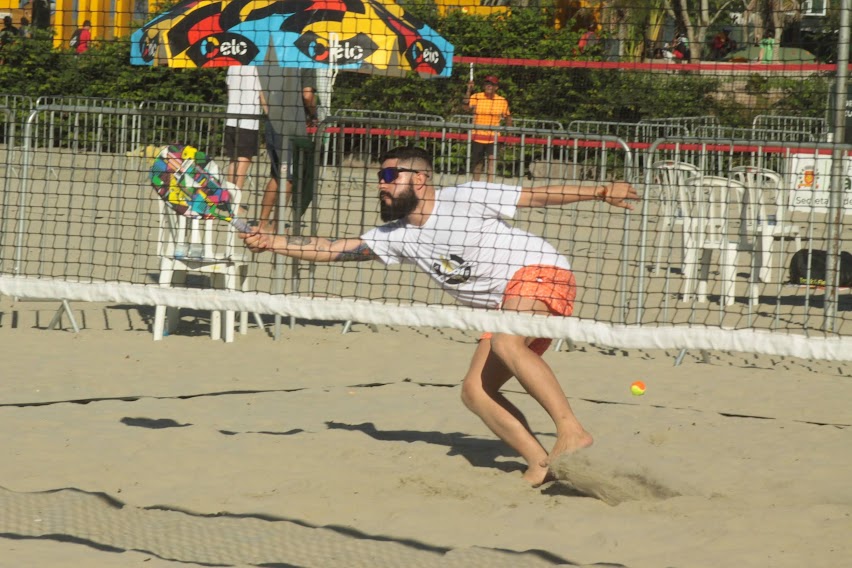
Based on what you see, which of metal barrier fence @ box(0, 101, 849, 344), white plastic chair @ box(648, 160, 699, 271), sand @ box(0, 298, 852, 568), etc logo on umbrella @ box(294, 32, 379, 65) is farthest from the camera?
white plastic chair @ box(648, 160, 699, 271)

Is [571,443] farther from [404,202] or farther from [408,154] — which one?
[408,154]

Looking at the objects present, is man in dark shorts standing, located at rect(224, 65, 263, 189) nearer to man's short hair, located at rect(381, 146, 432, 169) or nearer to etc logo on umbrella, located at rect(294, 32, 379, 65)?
etc logo on umbrella, located at rect(294, 32, 379, 65)

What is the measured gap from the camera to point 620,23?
23.4 feet

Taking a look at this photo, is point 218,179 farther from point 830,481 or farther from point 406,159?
point 830,481

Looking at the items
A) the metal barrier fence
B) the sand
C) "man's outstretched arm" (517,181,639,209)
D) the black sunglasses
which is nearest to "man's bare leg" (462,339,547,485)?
the sand

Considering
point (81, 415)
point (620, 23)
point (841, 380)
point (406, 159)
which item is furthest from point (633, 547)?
point (620, 23)

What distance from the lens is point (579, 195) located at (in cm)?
430

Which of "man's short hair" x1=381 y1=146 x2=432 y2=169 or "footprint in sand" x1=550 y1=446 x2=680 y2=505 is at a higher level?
"man's short hair" x1=381 y1=146 x2=432 y2=169

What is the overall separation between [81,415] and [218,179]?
7.31ft

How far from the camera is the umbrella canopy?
8.34 meters

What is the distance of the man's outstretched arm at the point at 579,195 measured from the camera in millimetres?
4250

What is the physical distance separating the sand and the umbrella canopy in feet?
7.48

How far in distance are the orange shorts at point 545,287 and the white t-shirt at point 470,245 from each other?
0.11 feet

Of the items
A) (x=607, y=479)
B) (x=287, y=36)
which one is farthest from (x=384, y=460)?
(x=287, y=36)
